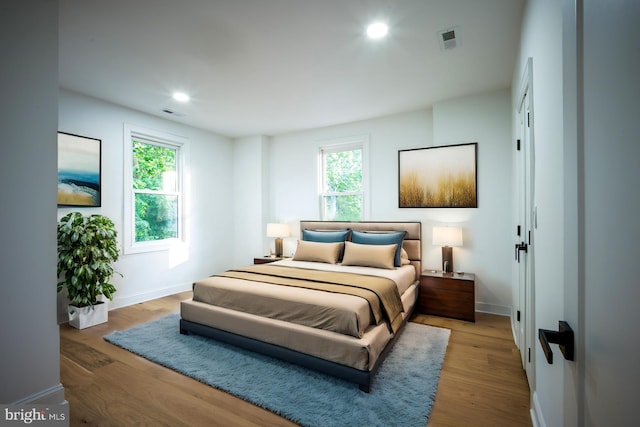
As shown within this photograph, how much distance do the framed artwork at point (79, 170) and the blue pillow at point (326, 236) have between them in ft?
9.22

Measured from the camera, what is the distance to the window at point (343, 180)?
4.65 metres

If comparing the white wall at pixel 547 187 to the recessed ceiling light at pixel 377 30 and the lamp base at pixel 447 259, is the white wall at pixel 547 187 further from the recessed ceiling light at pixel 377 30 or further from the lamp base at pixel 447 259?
the lamp base at pixel 447 259

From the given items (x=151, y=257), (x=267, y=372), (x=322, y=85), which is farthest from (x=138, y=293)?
(x=322, y=85)

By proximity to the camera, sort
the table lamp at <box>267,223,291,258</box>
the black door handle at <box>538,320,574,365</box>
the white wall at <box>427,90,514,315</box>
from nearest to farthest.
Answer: the black door handle at <box>538,320,574,365</box>, the white wall at <box>427,90,514,315</box>, the table lamp at <box>267,223,291,258</box>

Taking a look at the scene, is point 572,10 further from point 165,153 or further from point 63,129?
point 165,153

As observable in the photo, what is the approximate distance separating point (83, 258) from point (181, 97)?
2207 millimetres

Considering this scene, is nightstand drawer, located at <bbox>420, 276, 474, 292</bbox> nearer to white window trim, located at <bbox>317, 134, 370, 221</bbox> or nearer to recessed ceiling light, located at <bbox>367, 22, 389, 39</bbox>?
white window trim, located at <bbox>317, 134, 370, 221</bbox>

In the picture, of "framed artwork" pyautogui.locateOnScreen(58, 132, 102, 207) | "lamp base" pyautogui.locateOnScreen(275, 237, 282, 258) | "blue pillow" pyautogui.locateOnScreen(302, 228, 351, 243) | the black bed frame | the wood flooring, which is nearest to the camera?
the wood flooring

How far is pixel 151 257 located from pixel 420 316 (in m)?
3.88

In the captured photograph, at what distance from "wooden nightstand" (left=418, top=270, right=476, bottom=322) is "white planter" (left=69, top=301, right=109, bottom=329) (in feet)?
12.4

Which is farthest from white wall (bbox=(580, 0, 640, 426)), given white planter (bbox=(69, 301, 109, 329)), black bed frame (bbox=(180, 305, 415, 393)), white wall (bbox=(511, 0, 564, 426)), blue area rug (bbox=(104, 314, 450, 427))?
white planter (bbox=(69, 301, 109, 329))

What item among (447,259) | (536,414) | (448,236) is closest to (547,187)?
(536,414)

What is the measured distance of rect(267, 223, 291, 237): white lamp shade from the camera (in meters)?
4.95

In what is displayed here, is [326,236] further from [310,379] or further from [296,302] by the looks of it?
[310,379]
